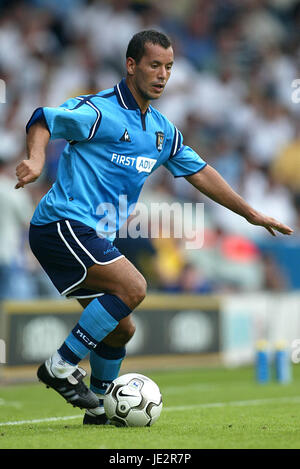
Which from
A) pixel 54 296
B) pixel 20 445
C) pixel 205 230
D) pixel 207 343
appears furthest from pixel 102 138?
pixel 205 230

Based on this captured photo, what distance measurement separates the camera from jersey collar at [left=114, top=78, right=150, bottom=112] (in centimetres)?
558

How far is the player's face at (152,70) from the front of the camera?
5496 mm

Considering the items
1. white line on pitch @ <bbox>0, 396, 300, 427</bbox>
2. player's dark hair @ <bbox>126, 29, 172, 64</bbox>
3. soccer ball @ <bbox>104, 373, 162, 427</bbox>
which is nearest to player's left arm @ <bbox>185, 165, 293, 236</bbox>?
player's dark hair @ <bbox>126, 29, 172, 64</bbox>

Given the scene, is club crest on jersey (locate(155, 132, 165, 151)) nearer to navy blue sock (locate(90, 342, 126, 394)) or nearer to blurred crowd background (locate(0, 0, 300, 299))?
navy blue sock (locate(90, 342, 126, 394))

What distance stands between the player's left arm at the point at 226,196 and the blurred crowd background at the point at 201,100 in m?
5.21

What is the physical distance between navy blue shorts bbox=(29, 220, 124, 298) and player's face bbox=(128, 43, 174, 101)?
969 millimetres

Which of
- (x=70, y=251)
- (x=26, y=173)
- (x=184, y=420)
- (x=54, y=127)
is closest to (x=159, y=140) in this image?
(x=54, y=127)

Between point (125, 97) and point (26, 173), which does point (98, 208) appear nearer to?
point (125, 97)

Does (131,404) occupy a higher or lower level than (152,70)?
lower

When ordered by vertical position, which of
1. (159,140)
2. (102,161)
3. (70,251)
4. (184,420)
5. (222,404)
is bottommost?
(222,404)

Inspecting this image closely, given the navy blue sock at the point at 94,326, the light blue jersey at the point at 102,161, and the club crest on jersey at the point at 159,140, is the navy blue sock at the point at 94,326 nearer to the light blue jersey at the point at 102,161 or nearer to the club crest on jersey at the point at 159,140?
the light blue jersey at the point at 102,161

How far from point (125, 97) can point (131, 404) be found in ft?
6.38

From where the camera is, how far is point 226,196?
600 centimetres

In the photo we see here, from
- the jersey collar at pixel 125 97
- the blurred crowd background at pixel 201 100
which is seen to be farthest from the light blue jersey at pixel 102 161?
the blurred crowd background at pixel 201 100
